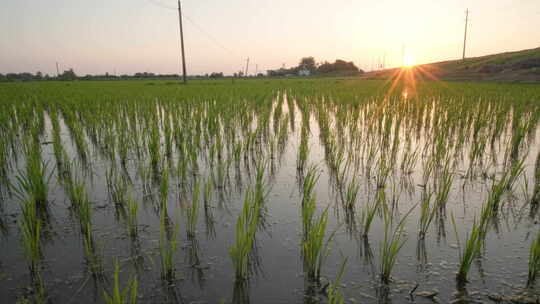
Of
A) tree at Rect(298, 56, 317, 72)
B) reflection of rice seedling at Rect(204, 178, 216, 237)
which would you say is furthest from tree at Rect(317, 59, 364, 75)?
reflection of rice seedling at Rect(204, 178, 216, 237)

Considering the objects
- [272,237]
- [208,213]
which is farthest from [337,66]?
[272,237]

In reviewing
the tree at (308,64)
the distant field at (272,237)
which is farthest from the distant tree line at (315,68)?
the distant field at (272,237)

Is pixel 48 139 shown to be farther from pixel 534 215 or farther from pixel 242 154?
pixel 534 215

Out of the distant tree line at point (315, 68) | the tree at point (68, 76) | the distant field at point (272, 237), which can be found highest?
the distant tree line at point (315, 68)

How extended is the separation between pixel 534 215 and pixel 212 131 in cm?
394


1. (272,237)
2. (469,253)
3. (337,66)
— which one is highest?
(337,66)

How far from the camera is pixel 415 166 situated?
3.59m

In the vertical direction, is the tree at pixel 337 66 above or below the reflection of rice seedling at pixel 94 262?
above

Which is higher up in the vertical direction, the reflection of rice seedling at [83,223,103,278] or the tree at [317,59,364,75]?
the tree at [317,59,364,75]

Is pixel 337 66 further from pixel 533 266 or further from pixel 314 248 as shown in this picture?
pixel 314 248

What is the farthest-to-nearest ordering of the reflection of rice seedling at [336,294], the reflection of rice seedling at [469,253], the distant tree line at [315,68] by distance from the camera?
the distant tree line at [315,68] → the reflection of rice seedling at [469,253] → the reflection of rice seedling at [336,294]

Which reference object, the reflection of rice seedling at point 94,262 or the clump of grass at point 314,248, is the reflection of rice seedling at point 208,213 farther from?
the clump of grass at point 314,248

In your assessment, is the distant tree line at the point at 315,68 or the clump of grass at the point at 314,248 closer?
the clump of grass at the point at 314,248

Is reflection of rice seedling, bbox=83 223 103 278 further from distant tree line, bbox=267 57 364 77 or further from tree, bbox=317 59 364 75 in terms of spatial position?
tree, bbox=317 59 364 75
